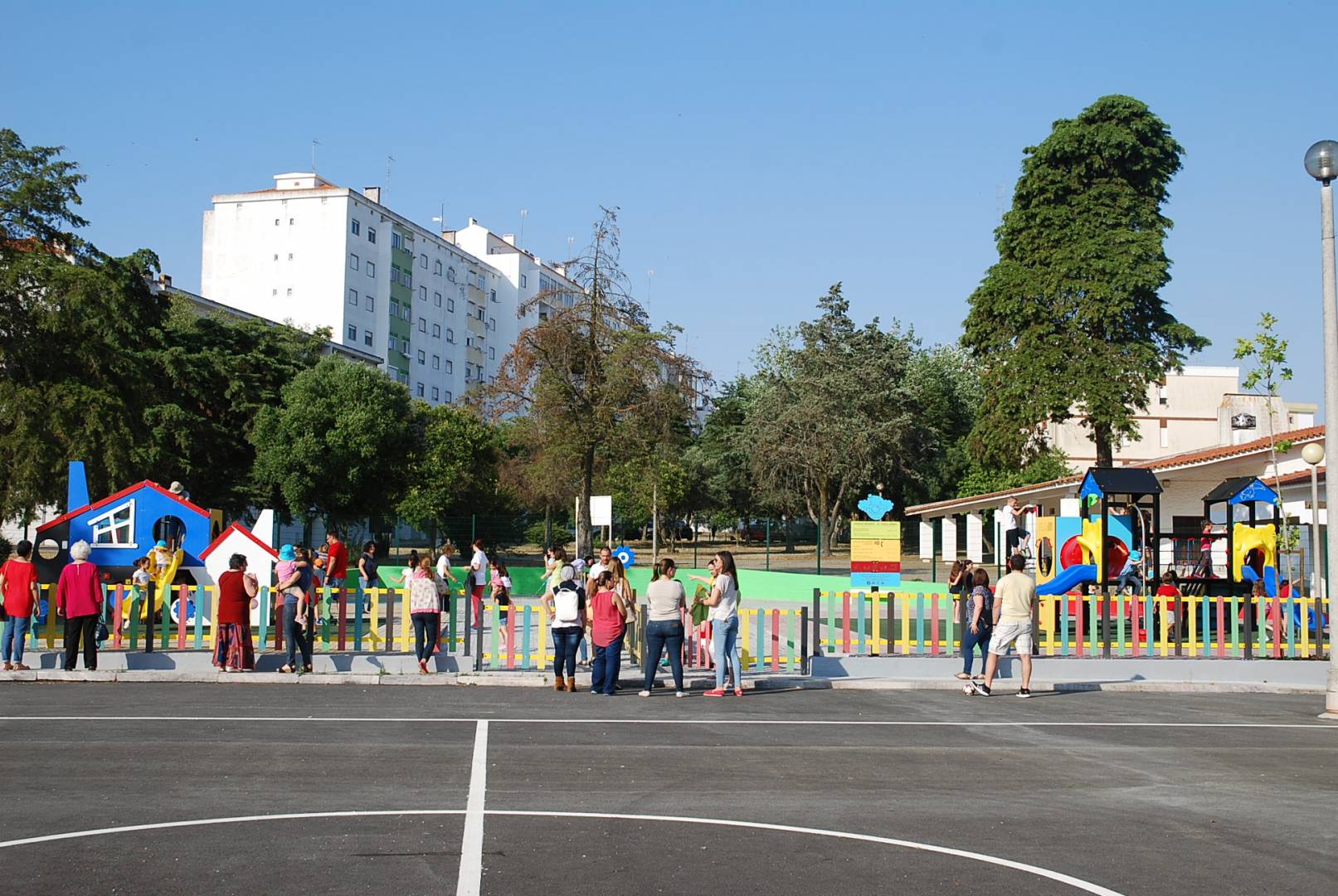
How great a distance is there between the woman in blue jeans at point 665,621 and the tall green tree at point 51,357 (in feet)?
73.6

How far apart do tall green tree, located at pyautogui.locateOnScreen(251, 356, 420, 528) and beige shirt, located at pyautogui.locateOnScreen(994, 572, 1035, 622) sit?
37.9 meters

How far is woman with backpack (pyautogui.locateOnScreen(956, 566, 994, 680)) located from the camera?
55.3 ft

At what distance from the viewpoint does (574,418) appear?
38531 millimetres

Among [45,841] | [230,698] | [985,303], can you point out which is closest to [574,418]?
[985,303]

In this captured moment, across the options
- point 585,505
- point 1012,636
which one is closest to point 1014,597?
point 1012,636

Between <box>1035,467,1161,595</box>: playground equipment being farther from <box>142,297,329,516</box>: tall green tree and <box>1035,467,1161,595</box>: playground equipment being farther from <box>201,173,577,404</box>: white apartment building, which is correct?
<box>201,173,577,404</box>: white apartment building

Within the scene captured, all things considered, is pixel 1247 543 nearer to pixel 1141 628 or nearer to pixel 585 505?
pixel 1141 628

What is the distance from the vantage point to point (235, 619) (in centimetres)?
1725

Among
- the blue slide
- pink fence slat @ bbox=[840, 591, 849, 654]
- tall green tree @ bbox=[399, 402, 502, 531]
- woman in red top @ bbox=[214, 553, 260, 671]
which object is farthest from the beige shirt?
tall green tree @ bbox=[399, 402, 502, 531]

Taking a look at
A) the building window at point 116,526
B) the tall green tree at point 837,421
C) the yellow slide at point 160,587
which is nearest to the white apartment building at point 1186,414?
the tall green tree at point 837,421

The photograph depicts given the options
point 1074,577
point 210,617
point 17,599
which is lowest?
point 210,617

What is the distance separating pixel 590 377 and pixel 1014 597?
77.8 ft

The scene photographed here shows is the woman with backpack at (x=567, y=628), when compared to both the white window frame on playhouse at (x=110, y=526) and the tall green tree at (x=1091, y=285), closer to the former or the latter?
the white window frame on playhouse at (x=110, y=526)

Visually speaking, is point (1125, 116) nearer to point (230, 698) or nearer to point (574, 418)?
point (574, 418)
